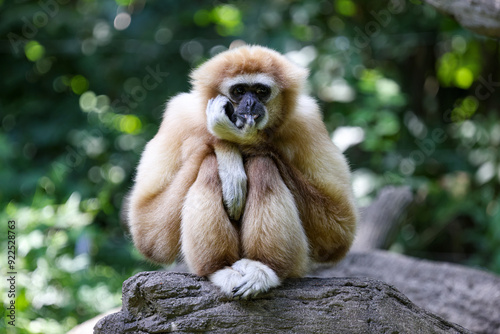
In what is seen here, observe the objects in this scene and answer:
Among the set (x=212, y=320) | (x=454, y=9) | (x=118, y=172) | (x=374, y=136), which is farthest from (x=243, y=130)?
(x=118, y=172)

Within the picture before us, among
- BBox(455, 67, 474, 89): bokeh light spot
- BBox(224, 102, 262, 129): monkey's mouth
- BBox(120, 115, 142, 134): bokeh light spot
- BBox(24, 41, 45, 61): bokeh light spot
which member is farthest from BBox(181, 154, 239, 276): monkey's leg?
BBox(455, 67, 474, 89): bokeh light spot

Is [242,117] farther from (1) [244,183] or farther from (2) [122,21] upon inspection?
(2) [122,21]

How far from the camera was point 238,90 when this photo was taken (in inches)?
113

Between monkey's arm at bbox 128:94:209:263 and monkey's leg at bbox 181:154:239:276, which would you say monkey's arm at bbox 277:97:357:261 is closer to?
monkey's leg at bbox 181:154:239:276

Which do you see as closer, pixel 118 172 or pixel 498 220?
pixel 498 220

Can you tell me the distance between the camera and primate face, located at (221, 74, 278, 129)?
109 inches

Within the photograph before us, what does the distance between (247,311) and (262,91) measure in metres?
1.14

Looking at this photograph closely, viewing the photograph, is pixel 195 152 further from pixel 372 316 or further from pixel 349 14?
pixel 349 14

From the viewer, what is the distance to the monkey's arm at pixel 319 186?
2.85m

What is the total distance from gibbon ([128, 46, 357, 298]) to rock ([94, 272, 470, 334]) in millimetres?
87

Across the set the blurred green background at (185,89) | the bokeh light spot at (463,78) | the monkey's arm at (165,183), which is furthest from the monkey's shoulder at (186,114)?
the bokeh light spot at (463,78)

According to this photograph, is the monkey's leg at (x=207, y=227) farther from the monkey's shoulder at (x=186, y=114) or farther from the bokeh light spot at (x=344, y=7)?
the bokeh light spot at (x=344, y=7)

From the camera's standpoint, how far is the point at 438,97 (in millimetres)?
7816

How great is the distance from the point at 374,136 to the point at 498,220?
1502 mm
